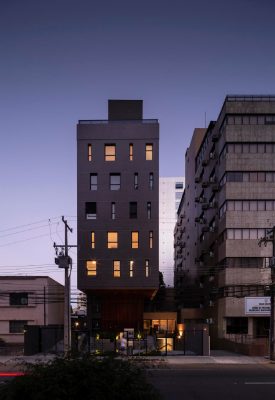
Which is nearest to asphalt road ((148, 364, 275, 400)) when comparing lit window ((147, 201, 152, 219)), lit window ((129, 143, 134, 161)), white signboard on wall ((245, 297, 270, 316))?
white signboard on wall ((245, 297, 270, 316))

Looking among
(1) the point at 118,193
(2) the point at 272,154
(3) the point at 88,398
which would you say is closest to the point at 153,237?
(1) the point at 118,193

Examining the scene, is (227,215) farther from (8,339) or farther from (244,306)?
(8,339)

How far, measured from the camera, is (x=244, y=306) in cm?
5066

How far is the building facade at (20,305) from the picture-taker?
47219 millimetres

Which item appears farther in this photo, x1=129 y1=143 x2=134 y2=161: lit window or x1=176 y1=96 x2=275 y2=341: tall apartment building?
x1=129 y1=143 x2=134 y2=161: lit window

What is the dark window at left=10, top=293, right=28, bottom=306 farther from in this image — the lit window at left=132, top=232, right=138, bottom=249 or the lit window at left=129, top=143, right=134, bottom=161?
the lit window at left=129, top=143, right=134, bottom=161

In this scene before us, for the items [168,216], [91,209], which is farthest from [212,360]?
[168,216]

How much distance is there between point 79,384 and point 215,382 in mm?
16638

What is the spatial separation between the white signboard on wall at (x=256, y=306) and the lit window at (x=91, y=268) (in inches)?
631

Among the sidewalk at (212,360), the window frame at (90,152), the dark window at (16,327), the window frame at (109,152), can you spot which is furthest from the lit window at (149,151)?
the sidewalk at (212,360)

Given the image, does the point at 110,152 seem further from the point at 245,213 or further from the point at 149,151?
the point at 245,213

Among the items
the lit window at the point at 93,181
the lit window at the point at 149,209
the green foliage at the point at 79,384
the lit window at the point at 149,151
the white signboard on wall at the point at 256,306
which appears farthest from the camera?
the lit window at the point at 93,181

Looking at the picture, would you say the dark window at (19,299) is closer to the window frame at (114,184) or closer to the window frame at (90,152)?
the window frame at (114,184)

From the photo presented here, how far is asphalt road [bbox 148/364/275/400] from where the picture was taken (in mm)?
19203
